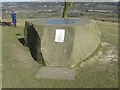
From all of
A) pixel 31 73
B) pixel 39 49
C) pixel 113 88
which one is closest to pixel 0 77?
pixel 31 73

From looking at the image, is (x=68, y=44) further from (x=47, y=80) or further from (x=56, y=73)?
(x=47, y=80)

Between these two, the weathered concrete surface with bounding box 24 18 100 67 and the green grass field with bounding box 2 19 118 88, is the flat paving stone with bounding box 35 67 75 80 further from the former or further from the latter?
the weathered concrete surface with bounding box 24 18 100 67

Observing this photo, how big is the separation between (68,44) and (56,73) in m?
1.63

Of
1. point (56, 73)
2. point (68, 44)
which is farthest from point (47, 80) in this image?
point (68, 44)

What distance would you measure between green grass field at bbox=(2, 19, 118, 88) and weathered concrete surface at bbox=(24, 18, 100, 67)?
0.43m

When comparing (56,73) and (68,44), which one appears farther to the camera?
(68,44)

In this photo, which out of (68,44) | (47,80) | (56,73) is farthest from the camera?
(68,44)

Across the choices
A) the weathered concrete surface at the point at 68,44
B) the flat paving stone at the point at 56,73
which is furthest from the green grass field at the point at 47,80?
the weathered concrete surface at the point at 68,44

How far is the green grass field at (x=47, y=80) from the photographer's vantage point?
10.9m

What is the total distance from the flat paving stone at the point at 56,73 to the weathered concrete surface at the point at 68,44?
1.19ft

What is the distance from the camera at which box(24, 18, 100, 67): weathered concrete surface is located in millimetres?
12945

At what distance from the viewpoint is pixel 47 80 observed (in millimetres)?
11336

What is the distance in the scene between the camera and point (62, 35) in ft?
43.4

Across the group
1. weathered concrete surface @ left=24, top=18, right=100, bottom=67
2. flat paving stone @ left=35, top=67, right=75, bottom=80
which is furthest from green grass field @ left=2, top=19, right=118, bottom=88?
weathered concrete surface @ left=24, top=18, right=100, bottom=67
